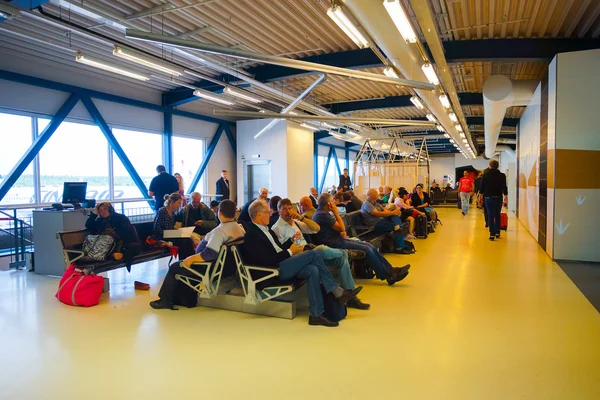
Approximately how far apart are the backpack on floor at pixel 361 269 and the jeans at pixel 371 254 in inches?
15.9

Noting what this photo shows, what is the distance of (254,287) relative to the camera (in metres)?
3.77

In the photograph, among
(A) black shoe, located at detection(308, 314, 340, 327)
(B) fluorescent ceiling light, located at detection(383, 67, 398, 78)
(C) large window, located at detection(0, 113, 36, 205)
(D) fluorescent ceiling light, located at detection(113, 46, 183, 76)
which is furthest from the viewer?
(C) large window, located at detection(0, 113, 36, 205)

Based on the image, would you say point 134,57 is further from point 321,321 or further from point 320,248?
point 321,321

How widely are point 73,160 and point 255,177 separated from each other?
633 centimetres

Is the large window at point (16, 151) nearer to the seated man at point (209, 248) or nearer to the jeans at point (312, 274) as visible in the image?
the seated man at point (209, 248)

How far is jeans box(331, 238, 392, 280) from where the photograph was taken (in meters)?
4.86

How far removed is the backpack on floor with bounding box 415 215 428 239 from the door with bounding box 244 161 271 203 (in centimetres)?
626

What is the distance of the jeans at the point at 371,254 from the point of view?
4859mm

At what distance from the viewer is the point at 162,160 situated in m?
12.0

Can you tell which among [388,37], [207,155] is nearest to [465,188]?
[207,155]

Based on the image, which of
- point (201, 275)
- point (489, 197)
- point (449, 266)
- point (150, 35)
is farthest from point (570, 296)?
point (150, 35)

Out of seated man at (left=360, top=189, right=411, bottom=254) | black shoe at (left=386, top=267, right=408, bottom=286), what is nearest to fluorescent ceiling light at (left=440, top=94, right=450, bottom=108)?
seated man at (left=360, top=189, right=411, bottom=254)

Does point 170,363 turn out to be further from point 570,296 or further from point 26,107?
point 26,107

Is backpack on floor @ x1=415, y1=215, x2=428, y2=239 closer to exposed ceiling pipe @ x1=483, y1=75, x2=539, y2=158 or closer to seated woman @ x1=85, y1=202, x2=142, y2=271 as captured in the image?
exposed ceiling pipe @ x1=483, y1=75, x2=539, y2=158
